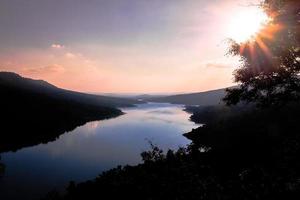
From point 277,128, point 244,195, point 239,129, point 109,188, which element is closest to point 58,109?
point 239,129

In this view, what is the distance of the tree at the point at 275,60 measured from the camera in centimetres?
2383

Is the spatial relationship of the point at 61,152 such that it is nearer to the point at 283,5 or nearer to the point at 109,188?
the point at 109,188

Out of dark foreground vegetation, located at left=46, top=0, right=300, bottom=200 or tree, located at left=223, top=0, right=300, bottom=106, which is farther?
tree, located at left=223, top=0, right=300, bottom=106

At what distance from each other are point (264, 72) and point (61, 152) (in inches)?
2668

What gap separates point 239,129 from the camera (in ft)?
227

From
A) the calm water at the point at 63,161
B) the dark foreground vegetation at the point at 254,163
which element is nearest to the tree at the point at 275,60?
the dark foreground vegetation at the point at 254,163

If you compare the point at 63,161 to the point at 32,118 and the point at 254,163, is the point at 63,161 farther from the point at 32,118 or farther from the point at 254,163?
the point at 32,118

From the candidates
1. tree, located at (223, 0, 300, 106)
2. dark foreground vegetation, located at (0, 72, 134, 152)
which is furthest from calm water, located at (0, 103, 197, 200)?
tree, located at (223, 0, 300, 106)

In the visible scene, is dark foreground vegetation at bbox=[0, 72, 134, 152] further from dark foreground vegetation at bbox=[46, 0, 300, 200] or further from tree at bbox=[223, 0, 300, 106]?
tree at bbox=[223, 0, 300, 106]

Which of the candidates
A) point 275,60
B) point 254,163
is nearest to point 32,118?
point 254,163

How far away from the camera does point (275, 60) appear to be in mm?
25438

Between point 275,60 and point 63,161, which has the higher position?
point 275,60

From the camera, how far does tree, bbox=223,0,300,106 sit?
78.2 ft

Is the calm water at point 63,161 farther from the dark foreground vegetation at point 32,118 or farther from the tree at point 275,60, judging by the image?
the tree at point 275,60
